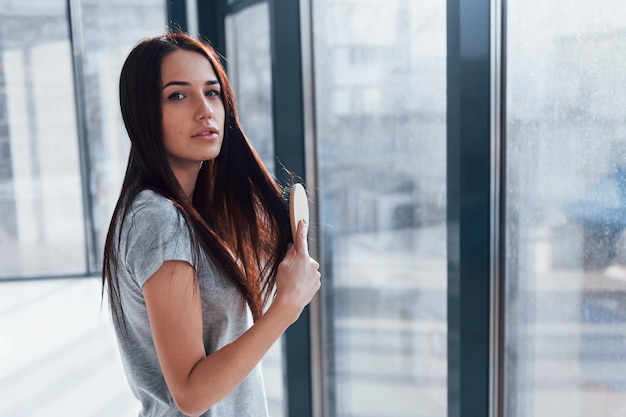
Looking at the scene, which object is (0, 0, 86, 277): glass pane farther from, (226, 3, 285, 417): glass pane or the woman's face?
the woman's face

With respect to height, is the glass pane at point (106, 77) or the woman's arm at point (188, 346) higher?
the glass pane at point (106, 77)

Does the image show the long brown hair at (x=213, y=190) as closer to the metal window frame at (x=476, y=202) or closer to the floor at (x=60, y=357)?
the metal window frame at (x=476, y=202)

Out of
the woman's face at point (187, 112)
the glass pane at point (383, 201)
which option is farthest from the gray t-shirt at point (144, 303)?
the glass pane at point (383, 201)

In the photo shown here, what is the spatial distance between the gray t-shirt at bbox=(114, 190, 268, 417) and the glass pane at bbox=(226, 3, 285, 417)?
4.54ft

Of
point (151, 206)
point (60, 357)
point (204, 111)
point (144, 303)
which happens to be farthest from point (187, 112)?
point (60, 357)

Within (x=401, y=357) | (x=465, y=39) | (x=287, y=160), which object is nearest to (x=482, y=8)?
(x=465, y=39)

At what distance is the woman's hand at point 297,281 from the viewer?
3.04 ft

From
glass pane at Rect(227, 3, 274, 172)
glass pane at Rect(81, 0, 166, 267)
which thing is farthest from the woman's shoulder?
glass pane at Rect(81, 0, 166, 267)

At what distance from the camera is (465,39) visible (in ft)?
5.20

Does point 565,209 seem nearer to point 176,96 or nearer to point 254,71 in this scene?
point 176,96

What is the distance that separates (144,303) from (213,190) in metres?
0.27

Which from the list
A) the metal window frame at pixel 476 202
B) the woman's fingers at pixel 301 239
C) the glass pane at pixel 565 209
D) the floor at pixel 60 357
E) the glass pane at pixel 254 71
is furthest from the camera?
the floor at pixel 60 357

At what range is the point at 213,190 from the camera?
1.14m

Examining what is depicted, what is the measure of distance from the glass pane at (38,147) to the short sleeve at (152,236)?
407cm
